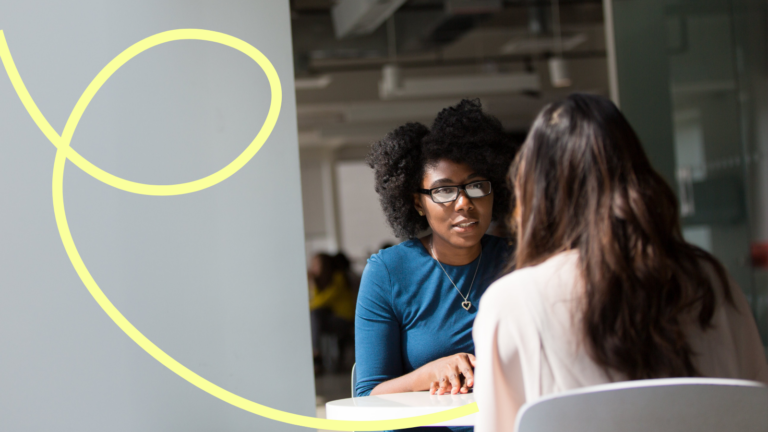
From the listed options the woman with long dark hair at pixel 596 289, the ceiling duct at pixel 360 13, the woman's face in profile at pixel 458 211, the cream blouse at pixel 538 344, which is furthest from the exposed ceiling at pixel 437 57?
the cream blouse at pixel 538 344

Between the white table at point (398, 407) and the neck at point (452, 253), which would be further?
the neck at point (452, 253)

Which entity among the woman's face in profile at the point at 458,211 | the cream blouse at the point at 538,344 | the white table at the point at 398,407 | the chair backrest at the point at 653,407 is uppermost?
the woman's face in profile at the point at 458,211

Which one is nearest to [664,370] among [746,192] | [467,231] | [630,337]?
[630,337]

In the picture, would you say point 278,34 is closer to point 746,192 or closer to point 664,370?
point 664,370

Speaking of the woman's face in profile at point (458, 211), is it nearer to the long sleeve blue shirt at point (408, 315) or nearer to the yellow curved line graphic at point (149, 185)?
the long sleeve blue shirt at point (408, 315)

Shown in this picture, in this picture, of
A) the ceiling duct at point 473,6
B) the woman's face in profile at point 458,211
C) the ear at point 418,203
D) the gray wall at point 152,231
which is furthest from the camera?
the ceiling duct at point 473,6

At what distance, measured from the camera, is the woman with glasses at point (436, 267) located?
1.99m

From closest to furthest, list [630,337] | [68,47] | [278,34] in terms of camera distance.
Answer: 1. [630,337]
2. [68,47]
3. [278,34]

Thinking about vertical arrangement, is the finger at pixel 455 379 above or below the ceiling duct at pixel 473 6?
below

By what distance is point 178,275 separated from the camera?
1872mm

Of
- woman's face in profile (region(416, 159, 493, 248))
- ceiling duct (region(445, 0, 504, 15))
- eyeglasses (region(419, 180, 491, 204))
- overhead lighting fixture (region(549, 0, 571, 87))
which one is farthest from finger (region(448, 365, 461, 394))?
overhead lighting fixture (region(549, 0, 571, 87))

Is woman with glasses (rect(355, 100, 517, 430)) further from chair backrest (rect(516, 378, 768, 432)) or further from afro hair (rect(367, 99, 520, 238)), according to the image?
chair backrest (rect(516, 378, 768, 432))

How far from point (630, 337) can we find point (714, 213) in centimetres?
344

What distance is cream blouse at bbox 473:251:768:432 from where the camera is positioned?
119cm
